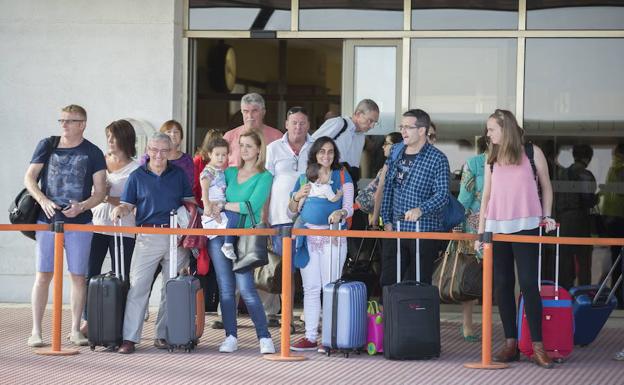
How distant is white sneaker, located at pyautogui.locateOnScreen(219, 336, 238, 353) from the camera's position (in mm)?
9875

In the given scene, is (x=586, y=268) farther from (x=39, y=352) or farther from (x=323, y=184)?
(x=39, y=352)

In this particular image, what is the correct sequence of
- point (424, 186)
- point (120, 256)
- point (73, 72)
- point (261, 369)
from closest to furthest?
point (261, 369) → point (424, 186) → point (120, 256) → point (73, 72)

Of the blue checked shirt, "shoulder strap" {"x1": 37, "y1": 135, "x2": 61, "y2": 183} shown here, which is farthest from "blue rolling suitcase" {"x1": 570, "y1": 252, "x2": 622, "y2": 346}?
"shoulder strap" {"x1": 37, "y1": 135, "x2": 61, "y2": 183}

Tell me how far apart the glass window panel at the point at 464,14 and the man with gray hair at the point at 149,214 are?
150 inches

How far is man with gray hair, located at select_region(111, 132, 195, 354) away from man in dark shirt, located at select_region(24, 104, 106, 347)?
0.33 meters

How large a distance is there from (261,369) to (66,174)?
7.50 ft

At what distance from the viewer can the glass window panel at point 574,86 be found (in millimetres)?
12344

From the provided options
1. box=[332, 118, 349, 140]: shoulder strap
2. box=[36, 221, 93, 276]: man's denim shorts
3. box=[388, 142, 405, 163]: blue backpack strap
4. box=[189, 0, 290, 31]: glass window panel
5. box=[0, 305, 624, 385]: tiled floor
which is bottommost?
box=[0, 305, 624, 385]: tiled floor

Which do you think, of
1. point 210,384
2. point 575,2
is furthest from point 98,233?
point 575,2

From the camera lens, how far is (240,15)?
12969 millimetres

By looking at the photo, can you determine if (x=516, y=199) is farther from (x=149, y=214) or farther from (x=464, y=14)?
(x=464, y=14)

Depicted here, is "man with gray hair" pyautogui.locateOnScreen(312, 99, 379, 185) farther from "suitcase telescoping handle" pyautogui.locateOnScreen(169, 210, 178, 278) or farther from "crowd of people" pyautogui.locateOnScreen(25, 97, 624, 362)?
"suitcase telescoping handle" pyautogui.locateOnScreen(169, 210, 178, 278)

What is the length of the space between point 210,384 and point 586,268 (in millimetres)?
5359

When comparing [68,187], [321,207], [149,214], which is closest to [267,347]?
[321,207]
